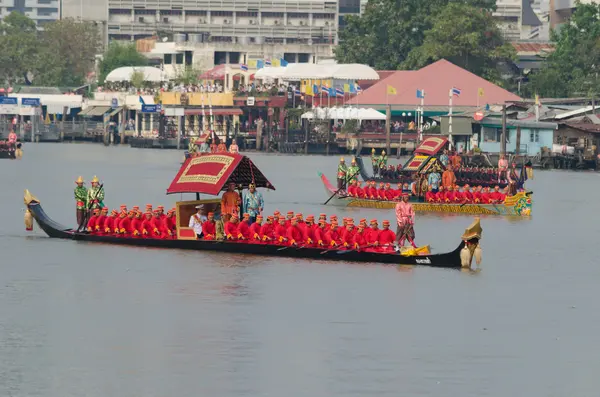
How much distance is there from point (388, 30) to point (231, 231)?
10004 centimetres

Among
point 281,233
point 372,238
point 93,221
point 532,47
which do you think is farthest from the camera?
point 532,47

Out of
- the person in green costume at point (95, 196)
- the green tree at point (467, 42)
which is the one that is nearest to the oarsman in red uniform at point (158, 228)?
the person in green costume at point (95, 196)

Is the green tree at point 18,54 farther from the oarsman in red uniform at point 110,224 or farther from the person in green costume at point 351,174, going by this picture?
the oarsman in red uniform at point 110,224

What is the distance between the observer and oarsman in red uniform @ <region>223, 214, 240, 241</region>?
4578 cm

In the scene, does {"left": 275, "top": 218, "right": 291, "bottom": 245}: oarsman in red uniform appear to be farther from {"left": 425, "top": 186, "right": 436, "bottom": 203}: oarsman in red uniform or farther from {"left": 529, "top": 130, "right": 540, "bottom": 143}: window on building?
{"left": 529, "top": 130, "right": 540, "bottom": 143}: window on building

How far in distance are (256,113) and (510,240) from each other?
8242 centimetres

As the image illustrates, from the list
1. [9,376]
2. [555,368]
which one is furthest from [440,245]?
[9,376]

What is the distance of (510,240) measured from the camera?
56.8 metres

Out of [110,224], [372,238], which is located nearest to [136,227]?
[110,224]

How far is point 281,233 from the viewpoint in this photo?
148 ft

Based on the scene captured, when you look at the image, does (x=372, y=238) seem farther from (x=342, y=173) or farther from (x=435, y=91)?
(x=435, y=91)

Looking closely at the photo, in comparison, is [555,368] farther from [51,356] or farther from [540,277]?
[540,277]

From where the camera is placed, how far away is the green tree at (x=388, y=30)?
14150 centimetres

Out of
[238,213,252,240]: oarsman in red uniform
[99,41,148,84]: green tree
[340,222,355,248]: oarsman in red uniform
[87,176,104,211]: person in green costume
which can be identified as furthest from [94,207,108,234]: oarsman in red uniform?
[99,41,148,84]: green tree
